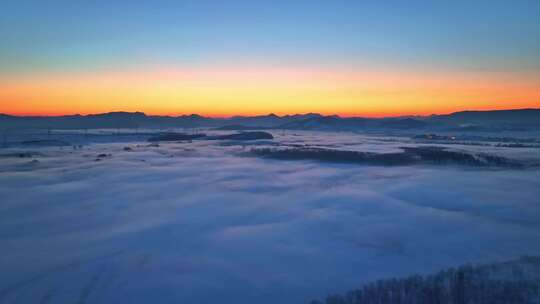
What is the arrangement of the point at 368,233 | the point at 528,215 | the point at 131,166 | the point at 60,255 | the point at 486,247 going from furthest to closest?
the point at 131,166 < the point at 528,215 < the point at 368,233 < the point at 486,247 < the point at 60,255

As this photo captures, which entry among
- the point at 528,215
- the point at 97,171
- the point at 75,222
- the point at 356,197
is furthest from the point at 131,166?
the point at 528,215

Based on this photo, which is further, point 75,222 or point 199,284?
point 75,222

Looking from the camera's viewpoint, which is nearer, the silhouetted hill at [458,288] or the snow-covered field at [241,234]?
the silhouetted hill at [458,288]

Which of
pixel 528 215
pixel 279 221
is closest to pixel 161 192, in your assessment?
pixel 279 221

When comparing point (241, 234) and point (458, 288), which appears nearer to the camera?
point (458, 288)

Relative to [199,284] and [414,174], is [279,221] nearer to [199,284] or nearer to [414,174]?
[199,284]

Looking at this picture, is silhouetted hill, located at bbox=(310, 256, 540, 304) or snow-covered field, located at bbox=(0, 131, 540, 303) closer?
silhouetted hill, located at bbox=(310, 256, 540, 304)

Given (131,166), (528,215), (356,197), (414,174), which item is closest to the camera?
(528,215)
